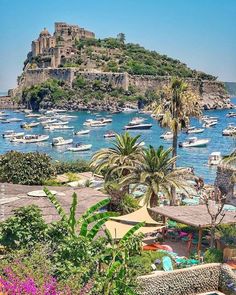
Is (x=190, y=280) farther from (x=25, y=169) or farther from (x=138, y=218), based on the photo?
(x=25, y=169)

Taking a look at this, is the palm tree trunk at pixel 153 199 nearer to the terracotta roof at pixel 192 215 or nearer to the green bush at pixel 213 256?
the terracotta roof at pixel 192 215

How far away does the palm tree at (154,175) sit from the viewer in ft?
70.6

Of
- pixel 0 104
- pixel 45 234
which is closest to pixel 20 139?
pixel 45 234

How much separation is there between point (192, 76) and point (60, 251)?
539ft

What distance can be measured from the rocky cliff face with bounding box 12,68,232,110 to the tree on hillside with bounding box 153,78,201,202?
120402 mm

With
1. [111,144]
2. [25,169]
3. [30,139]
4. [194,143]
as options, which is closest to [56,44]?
[30,139]

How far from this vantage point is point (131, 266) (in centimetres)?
1305

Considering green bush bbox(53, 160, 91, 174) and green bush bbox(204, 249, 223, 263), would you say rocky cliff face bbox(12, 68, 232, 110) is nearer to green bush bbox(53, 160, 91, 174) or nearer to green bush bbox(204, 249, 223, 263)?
green bush bbox(53, 160, 91, 174)

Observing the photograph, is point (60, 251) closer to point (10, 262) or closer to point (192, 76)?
point (10, 262)

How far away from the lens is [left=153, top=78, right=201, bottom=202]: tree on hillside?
26.7 metres

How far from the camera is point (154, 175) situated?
21.6 metres

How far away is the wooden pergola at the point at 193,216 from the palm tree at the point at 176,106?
22.9 ft

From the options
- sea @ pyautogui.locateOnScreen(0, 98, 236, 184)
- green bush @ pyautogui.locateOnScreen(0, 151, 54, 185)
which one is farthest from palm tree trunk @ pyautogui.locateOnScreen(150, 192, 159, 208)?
sea @ pyautogui.locateOnScreen(0, 98, 236, 184)

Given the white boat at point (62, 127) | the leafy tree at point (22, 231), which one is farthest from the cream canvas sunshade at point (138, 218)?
the white boat at point (62, 127)
